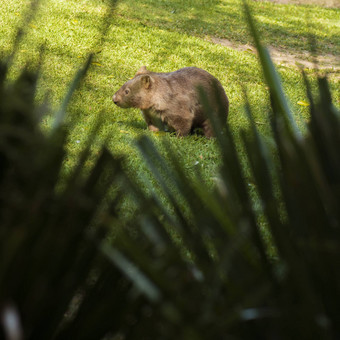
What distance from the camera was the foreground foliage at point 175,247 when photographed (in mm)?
643

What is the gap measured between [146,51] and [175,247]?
30.1ft

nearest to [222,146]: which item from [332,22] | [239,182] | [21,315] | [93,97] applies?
[239,182]

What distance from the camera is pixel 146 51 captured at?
973cm

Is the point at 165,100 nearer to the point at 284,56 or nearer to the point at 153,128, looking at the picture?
the point at 153,128

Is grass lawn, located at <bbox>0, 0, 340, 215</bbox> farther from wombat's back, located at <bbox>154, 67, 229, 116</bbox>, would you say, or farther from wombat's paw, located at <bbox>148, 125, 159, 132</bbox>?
wombat's back, located at <bbox>154, 67, 229, 116</bbox>

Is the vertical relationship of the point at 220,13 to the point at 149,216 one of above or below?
below

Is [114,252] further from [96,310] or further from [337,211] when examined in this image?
[337,211]

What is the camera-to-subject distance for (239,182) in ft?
2.78

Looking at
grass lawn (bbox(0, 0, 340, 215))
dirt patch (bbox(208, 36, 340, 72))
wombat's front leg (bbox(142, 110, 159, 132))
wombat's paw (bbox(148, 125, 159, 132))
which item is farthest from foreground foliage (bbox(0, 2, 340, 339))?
dirt patch (bbox(208, 36, 340, 72))

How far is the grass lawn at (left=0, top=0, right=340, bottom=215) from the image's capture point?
5.85 m

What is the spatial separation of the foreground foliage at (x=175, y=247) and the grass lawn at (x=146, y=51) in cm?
258

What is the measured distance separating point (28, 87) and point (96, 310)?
0.40 metres

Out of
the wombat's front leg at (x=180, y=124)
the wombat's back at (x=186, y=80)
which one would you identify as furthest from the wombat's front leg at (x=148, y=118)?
the wombat's back at (x=186, y=80)

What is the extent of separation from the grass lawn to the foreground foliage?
102 inches
